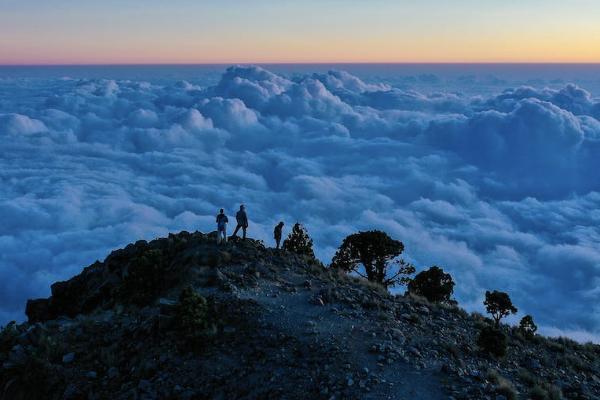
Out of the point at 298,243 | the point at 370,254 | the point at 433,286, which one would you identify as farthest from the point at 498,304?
the point at 298,243

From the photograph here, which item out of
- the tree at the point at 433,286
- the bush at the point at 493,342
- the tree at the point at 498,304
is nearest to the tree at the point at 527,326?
the tree at the point at 498,304

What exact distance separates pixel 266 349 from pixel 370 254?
1864 cm

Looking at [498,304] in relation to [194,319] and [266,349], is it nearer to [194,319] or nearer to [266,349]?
[266,349]

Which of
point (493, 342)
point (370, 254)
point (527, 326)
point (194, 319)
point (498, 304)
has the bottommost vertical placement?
point (370, 254)

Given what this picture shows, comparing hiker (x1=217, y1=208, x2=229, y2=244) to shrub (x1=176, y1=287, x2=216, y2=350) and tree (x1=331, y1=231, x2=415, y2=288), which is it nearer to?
shrub (x1=176, y1=287, x2=216, y2=350)

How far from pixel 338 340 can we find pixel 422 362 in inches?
112

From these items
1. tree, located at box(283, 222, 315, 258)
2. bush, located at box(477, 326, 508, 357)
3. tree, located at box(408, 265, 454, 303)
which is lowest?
tree, located at box(408, 265, 454, 303)

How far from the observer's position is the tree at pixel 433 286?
31.1 metres

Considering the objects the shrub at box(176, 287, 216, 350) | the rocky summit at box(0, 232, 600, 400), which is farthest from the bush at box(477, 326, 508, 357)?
the shrub at box(176, 287, 216, 350)

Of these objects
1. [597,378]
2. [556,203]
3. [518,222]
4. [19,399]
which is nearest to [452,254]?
[518,222]

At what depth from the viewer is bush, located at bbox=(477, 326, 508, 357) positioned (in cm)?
1812

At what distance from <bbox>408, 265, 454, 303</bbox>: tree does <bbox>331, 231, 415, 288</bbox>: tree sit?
7.75 feet

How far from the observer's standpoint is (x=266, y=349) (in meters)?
15.8

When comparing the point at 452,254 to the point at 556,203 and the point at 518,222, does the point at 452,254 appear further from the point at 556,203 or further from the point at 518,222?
the point at 556,203
